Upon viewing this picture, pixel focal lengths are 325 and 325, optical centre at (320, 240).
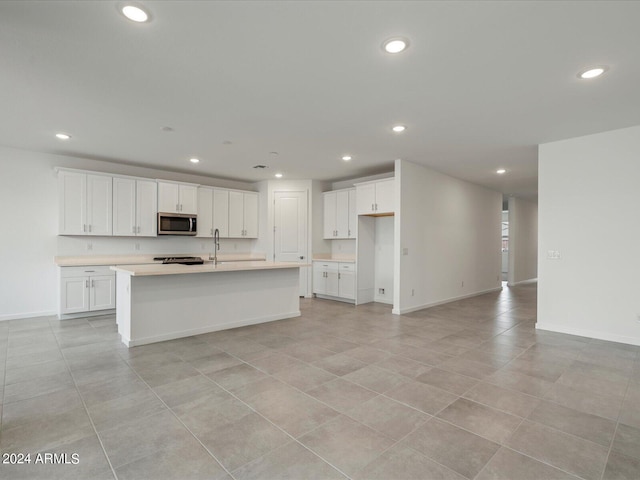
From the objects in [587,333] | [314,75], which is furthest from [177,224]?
[587,333]

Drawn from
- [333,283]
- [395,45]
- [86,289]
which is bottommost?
[333,283]

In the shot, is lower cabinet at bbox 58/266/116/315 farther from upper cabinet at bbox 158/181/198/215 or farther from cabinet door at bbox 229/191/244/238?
cabinet door at bbox 229/191/244/238

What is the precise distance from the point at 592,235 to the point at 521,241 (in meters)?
→ 6.35

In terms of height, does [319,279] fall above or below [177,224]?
below

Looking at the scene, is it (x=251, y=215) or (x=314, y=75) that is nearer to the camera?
(x=314, y=75)

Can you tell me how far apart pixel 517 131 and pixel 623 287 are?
2.39 metres

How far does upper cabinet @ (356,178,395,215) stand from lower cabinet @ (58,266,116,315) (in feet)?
15.4

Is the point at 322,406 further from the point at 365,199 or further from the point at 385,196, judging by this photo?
the point at 365,199

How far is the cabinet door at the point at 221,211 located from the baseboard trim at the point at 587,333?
19.9 feet

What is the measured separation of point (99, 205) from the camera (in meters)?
5.62

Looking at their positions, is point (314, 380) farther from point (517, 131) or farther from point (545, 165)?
point (545, 165)

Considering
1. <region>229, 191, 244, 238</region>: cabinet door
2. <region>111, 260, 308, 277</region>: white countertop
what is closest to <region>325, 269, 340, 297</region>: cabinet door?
<region>111, 260, 308, 277</region>: white countertop

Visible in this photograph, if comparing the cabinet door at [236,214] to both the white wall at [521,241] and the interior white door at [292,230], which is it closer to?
the interior white door at [292,230]

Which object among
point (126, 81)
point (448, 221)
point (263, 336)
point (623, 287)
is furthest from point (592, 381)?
point (126, 81)
